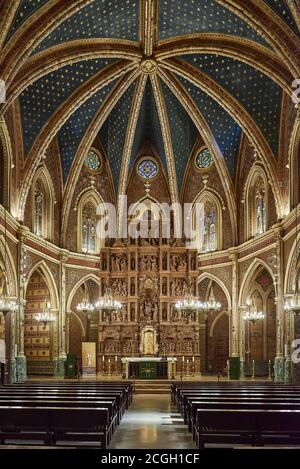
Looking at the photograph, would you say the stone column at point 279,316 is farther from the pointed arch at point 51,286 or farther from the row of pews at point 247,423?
the row of pews at point 247,423

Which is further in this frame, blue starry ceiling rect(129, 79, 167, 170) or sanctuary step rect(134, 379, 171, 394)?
blue starry ceiling rect(129, 79, 167, 170)

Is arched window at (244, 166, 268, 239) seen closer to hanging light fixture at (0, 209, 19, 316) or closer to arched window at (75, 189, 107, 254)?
arched window at (75, 189, 107, 254)

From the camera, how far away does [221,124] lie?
37.2 metres

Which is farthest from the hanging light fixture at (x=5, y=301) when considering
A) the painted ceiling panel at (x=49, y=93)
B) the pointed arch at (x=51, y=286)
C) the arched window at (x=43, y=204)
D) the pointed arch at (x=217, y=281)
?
the pointed arch at (x=217, y=281)

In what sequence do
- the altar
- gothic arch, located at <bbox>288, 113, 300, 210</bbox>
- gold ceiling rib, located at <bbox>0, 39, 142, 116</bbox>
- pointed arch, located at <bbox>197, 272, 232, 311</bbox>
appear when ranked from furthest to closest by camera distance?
pointed arch, located at <bbox>197, 272, 232, 311</bbox> < the altar < gothic arch, located at <bbox>288, 113, 300, 210</bbox> < gold ceiling rib, located at <bbox>0, 39, 142, 116</bbox>

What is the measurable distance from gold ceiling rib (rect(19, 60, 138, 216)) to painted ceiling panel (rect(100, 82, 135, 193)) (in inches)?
127

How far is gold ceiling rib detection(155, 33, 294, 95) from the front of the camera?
27750mm

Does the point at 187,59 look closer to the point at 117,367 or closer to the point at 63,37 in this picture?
the point at 63,37

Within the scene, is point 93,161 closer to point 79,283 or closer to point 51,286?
point 79,283

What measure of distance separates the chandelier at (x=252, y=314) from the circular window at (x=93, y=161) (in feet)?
44.5

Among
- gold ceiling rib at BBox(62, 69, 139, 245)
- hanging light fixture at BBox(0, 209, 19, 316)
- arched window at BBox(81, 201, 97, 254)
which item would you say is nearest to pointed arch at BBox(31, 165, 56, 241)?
gold ceiling rib at BBox(62, 69, 139, 245)

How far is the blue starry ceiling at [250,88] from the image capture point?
3225 cm

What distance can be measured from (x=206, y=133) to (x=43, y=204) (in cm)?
1077

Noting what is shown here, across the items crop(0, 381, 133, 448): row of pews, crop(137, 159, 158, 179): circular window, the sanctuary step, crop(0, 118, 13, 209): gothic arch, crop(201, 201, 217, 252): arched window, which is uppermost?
crop(137, 159, 158, 179): circular window
